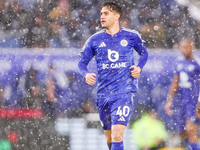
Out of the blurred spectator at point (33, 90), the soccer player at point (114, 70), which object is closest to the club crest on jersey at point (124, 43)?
the soccer player at point (114, 70)

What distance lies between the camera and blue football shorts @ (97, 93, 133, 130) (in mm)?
3287

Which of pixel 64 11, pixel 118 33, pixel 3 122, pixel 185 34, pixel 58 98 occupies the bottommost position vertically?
pixel 3 122

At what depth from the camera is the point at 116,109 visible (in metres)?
3.33

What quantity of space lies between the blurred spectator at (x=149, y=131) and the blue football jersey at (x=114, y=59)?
2386mm

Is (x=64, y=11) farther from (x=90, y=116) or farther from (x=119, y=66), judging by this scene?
(x=119, y=66)

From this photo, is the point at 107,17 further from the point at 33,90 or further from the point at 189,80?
→ the point at 33,90

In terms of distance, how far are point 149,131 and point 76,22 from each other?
3.51m

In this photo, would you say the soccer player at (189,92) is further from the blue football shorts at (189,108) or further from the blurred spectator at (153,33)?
the blurred spectator at (153,33)

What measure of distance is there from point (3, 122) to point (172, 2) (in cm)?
528

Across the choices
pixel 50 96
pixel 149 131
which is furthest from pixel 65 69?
pixel 149 131

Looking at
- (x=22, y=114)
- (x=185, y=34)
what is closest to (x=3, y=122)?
(x=22, y=114)

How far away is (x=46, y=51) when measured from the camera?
6.86 meters

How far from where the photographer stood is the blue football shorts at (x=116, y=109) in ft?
10.8

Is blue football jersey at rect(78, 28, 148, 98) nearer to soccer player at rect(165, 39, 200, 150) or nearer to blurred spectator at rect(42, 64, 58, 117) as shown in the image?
soccer player at rect(165, 39, 200, 150)
